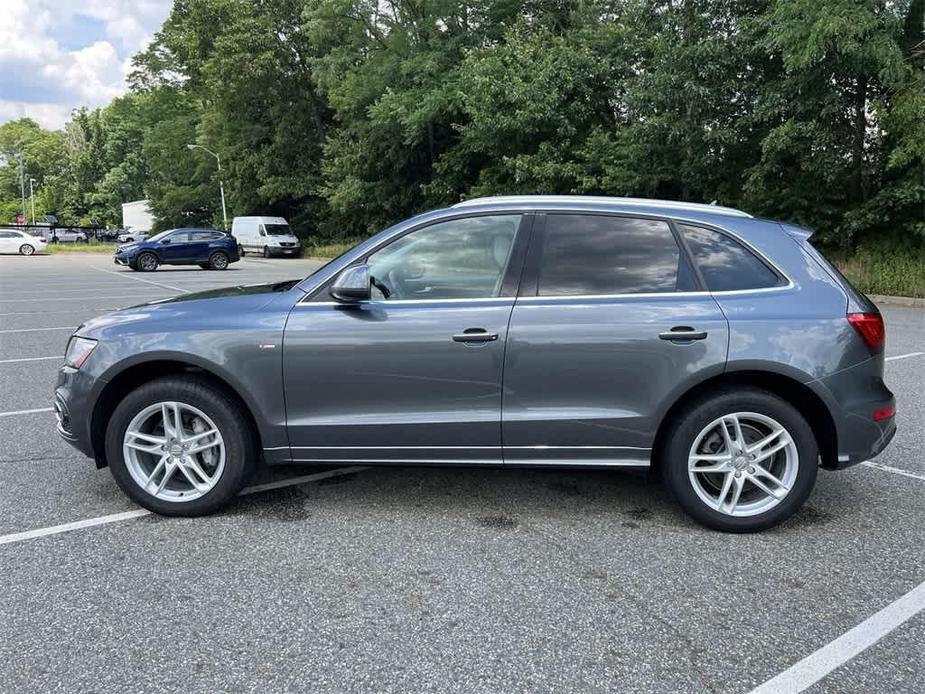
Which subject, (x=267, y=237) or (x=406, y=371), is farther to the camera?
(x=267, y=237)

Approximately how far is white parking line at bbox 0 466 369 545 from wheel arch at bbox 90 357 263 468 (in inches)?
11.8

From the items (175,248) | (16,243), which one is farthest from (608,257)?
(16,243)

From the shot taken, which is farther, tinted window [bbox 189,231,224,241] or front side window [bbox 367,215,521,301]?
tinted window [bbox 189,231,224,241]

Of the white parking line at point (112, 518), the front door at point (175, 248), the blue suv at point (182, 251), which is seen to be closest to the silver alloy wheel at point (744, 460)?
the white parking line at point (112, 518)

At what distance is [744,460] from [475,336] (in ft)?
4.84

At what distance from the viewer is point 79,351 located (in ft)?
12.8

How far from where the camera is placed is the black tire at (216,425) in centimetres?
376

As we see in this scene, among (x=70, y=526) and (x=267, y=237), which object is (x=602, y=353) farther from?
(x=267, y=237)

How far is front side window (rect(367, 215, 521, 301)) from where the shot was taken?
3777 mm

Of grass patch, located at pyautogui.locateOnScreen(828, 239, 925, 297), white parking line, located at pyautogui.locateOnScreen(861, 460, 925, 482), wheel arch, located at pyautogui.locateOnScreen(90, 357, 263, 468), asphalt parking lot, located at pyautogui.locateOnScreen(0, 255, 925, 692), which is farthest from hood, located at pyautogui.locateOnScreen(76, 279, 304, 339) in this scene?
grass patch, located at pyautogui.locateOnScreen(828, 239, 925, 297)

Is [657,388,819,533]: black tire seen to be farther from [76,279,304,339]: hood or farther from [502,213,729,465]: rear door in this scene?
[76,279,304,339]: hood

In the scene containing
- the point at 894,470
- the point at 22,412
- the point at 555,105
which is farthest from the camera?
the point at 555,105

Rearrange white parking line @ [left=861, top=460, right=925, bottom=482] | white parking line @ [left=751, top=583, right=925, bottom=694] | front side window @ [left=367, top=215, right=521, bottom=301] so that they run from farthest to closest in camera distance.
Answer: white parking line @ [left=861, top=460, right=925, bottom=482] → front side window @ [left=367, top=215, right=521, bottom=301] → white parking line @ [left=751, top=583, right=925, bottom=694]

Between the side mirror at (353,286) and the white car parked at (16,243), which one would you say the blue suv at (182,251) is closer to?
the white car parked at (16,243)
